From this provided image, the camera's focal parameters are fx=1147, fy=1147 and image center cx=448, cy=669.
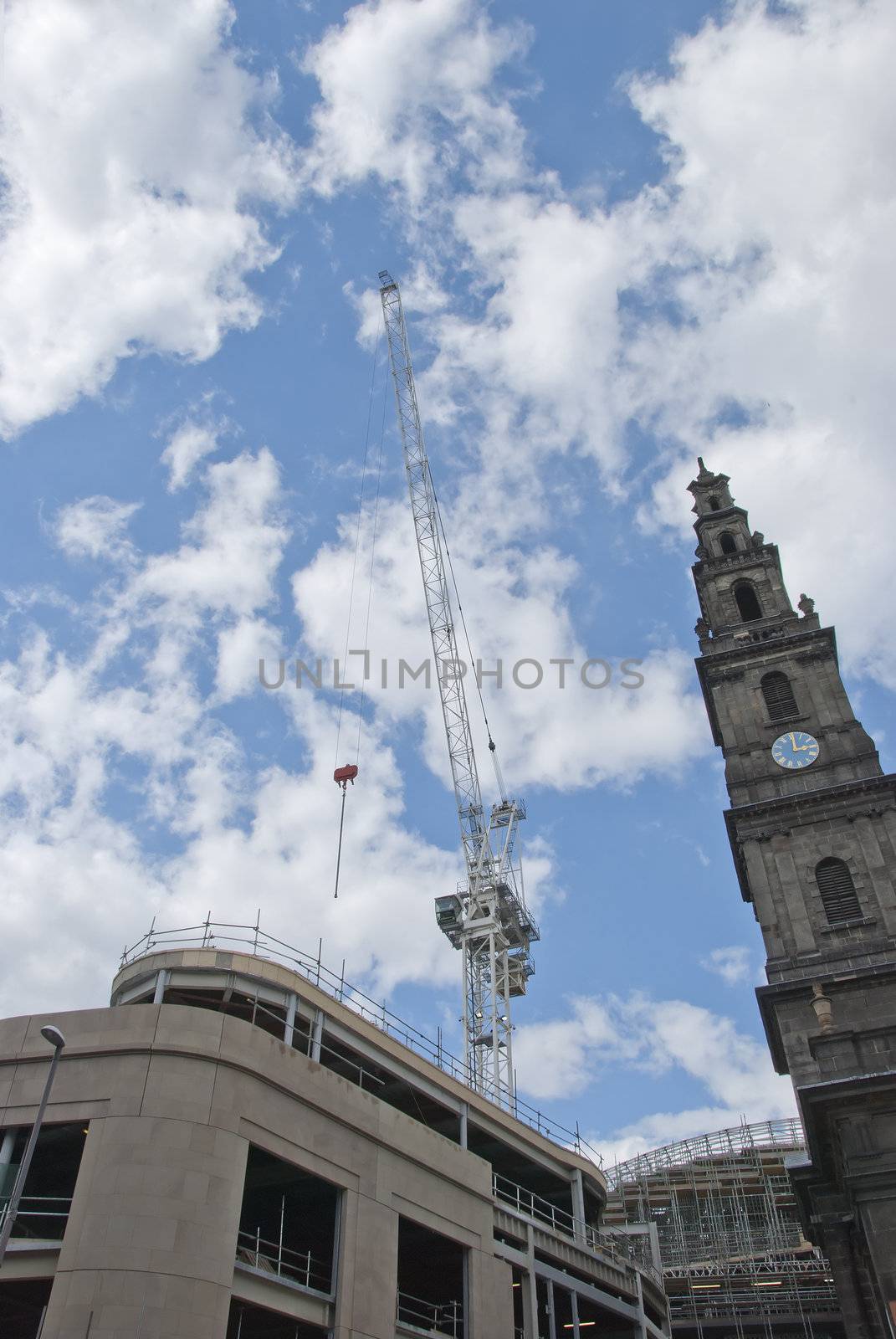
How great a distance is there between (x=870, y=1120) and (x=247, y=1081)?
788 inches

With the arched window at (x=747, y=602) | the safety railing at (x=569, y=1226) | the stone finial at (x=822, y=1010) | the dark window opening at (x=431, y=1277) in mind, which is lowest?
the dark window opening at (x=431, y=1277)

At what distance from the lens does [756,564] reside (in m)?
A: 62.8

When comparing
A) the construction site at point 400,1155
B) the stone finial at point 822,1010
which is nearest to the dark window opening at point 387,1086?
the construction site at point 400,1155

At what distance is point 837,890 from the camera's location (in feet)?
156

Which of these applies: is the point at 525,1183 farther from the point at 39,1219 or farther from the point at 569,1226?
the point at 39,1219

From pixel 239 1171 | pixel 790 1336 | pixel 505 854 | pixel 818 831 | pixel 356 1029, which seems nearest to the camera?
pixel 239 1171

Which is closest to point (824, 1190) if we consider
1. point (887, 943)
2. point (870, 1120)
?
point (870, 1120)

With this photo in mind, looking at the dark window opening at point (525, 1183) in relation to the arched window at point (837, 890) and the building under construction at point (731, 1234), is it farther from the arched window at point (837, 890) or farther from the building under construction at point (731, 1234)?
the arched window at point (837, 890)

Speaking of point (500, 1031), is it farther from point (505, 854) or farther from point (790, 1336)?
point (790, 1336)

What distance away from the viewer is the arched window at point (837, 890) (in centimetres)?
4675

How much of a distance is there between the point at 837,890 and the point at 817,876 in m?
0.99

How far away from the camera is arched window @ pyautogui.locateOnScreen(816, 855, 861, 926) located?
46750 mm

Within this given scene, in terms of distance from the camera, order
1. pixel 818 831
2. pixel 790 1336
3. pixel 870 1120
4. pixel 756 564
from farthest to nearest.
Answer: pixel 756 564
pixel 790 1336
pixel 818 831
pixel 870 1120

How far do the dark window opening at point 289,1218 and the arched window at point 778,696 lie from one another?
30282 mm
